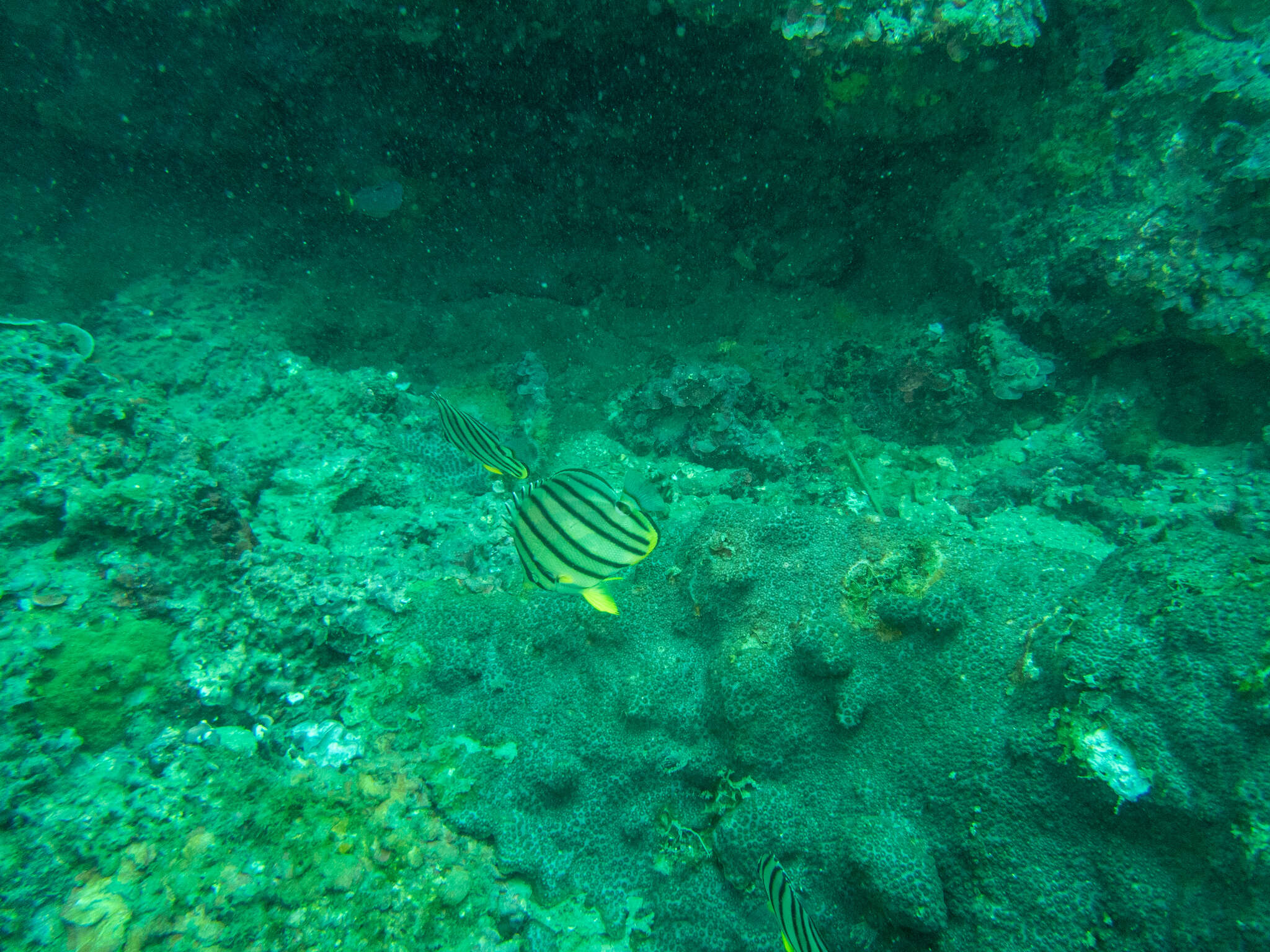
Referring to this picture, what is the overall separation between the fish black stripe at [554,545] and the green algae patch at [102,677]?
2.65m

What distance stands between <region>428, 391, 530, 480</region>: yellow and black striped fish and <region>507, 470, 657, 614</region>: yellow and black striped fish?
83 cm

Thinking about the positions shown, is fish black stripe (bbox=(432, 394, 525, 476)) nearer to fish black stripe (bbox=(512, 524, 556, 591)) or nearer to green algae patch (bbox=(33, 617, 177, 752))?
fish black stripe (bbox=(512, 524, 556, 591))

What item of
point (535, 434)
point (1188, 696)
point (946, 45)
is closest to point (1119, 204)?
point (946, 45)

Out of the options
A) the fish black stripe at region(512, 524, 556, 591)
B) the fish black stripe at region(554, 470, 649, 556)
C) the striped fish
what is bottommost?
the striped fish

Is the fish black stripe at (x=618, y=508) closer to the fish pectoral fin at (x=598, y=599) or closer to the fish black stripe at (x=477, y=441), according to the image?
the fish pectoral fin at (x=598, y=599)

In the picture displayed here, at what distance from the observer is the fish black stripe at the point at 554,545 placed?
5.57 ft

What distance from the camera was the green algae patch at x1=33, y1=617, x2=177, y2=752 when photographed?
2584 mm

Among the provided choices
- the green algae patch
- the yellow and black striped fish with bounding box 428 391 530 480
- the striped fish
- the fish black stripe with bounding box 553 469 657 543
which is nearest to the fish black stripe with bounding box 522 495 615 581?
the fish black stripe with bounding box 553 469 657 543

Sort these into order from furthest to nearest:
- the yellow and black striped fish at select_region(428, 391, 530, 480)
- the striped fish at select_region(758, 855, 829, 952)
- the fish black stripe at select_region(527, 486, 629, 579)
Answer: the yellow and black striped fish at select_region(428, 391, 530, 480) < the striped fish at select_region(758, 855, 829, 952) < the fish black stripe at select_region(527, 486, 629, 579)

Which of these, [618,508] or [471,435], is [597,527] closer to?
[618,508]

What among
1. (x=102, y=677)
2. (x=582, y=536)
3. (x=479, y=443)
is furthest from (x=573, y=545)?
(x=102, y=677)

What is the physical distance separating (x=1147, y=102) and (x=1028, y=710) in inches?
198

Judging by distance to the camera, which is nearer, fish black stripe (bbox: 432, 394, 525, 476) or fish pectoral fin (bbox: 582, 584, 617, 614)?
fish pectoral fin (bbox: 582, 584, 617, 614)

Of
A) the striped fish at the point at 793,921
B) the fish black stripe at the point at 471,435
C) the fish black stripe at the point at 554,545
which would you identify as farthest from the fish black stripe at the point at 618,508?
the striped fish at the point at 793,921
